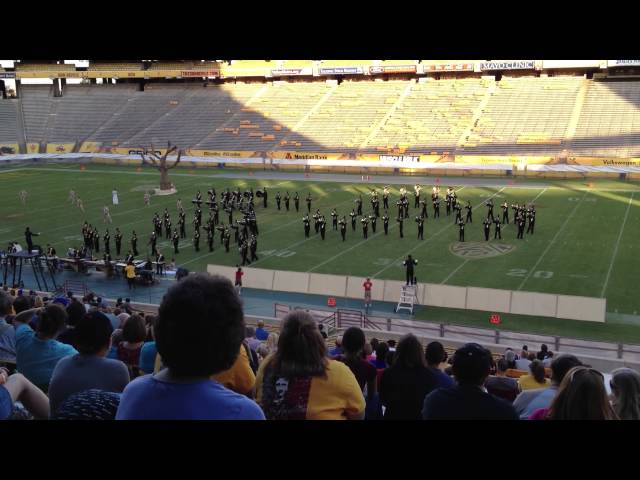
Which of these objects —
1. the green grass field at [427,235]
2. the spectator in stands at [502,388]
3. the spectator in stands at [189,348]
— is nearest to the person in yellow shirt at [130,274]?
the green grass field at [427,235]

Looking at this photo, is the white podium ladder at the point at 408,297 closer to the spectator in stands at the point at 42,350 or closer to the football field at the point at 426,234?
the football field at the point at 426,234

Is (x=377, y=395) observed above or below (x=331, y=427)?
below

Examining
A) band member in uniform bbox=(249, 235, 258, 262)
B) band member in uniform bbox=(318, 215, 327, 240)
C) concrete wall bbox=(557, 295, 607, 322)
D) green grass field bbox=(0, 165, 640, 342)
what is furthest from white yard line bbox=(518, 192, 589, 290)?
band member in uniform bbox=(249, 235, 258, 262)


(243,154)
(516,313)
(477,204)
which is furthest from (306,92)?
(516,313)

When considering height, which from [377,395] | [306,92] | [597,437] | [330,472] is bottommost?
[377,395]

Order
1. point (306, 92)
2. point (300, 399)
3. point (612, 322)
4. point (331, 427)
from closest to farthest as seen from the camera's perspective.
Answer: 1. point (331, 427)
2. point (300, 399)
3. point (612, 322)
4. point (306, 92)

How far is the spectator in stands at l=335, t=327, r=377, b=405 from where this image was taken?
4000mm

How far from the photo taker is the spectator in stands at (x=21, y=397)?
8.86 feet

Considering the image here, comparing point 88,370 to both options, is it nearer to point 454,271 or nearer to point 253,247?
point 454,271

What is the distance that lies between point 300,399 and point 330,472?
1.16m

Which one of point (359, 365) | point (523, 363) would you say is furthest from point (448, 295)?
point (359, 365)

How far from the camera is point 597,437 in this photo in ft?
5.58

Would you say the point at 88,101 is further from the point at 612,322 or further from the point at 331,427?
the point at 331,427
